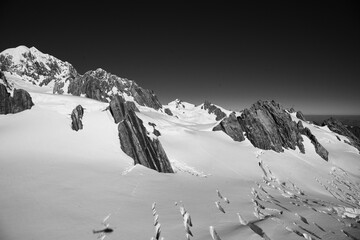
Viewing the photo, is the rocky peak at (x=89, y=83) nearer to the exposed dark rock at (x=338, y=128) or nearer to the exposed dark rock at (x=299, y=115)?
the exposed dark rock at (x=299, y=115)

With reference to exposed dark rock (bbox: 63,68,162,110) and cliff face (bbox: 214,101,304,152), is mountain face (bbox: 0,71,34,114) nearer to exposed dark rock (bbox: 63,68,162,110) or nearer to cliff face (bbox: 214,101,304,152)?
cliff face (bbox: 214,101,304,152)

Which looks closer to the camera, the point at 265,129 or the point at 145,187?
the point at 145,187

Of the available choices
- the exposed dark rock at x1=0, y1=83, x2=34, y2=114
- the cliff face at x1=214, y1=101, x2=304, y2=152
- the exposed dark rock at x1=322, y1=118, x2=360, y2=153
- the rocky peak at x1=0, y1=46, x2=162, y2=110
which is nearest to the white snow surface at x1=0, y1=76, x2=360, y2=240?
the exposed dark rock at x1=0, y1=83, x2=34, y2=114

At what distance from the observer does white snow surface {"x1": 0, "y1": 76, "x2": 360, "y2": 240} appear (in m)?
12.6

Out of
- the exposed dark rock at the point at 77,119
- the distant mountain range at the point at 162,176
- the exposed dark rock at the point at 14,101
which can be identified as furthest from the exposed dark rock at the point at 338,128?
the exposed dark rock at the point at 14,101

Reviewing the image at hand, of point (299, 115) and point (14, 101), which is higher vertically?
point (14, 101)

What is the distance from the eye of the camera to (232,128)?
57875 millimetres

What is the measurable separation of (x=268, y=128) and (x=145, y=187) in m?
46.4

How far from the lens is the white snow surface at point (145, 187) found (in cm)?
1259

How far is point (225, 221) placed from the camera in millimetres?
14211

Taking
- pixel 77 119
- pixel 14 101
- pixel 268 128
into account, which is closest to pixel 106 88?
pixel 14 101

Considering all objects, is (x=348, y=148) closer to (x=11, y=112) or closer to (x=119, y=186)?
(x=119, y=186)

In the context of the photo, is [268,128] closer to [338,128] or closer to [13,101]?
[13,101]

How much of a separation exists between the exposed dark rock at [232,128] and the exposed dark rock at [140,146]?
1073 inches
